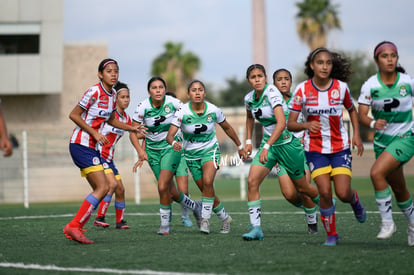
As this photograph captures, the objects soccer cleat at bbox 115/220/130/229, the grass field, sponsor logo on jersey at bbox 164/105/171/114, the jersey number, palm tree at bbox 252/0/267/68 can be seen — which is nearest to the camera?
the grass field

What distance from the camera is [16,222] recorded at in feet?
43.6

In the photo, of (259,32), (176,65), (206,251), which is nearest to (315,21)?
(176,65)

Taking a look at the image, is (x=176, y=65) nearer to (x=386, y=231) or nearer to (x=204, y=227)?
(x=204, y=227)

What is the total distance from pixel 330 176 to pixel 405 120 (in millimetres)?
1113

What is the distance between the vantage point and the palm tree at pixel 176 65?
199 ft

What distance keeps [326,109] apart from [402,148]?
1.01 meters

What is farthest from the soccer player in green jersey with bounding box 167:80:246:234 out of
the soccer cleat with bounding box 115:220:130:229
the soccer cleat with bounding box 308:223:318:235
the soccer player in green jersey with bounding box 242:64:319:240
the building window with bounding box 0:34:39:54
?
Answer: the building window with bounding box 0:34:39:54

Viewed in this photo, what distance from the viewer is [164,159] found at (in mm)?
10703

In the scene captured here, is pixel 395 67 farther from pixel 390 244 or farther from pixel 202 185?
pixel 202 185

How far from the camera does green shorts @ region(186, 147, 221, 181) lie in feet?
34.0

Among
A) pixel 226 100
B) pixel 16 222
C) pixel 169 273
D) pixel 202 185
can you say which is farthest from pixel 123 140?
pixel 226 100

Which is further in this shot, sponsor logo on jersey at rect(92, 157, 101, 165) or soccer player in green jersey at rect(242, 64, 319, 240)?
sponsor logo on jersey at rect(92, 157, 101, 165)

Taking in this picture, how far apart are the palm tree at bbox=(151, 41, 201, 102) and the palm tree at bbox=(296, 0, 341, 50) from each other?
31.5 ft

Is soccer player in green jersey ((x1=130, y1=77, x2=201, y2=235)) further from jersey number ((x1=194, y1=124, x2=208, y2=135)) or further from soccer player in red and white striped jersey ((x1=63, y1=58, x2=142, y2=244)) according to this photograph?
soccer player in red and white striped jersey ((x1=63, y1=58, x2=142, y2=244))
